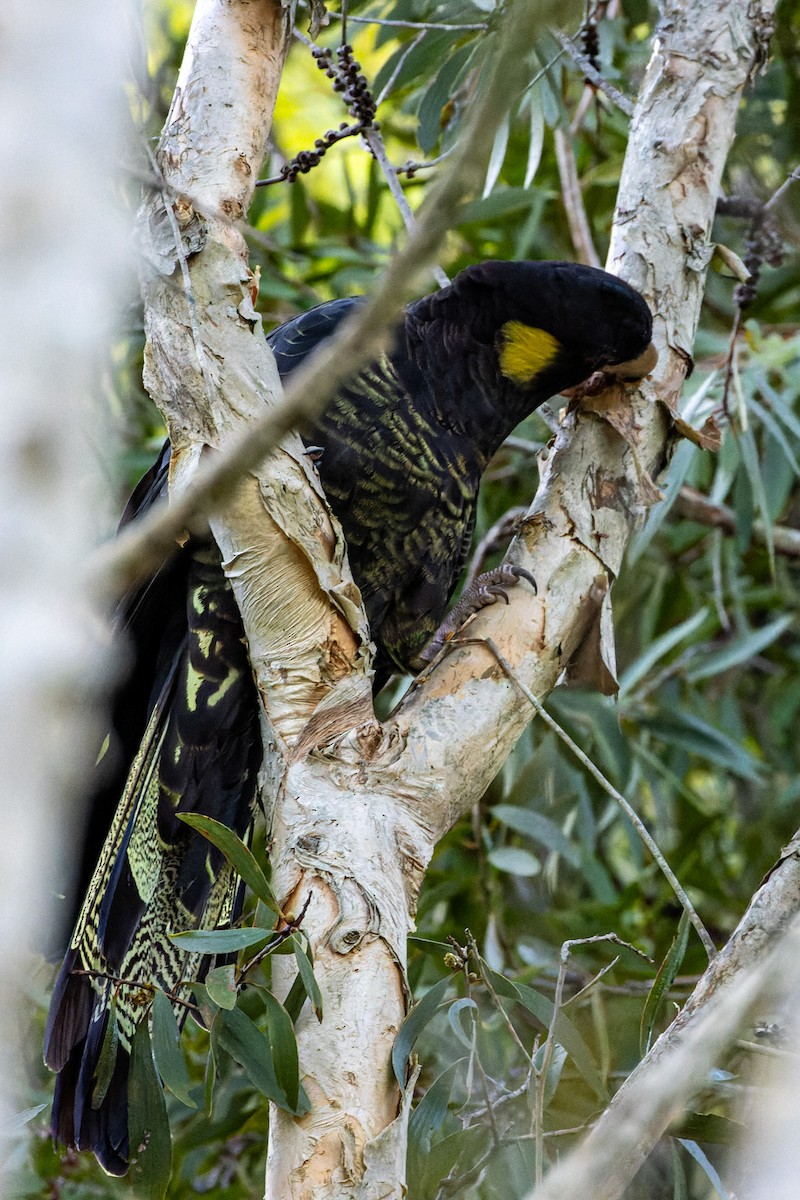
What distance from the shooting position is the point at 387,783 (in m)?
1.15

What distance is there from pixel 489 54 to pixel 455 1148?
50.7 inches

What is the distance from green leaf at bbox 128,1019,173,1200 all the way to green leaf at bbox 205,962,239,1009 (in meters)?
0.16

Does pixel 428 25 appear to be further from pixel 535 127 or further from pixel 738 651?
pixel 738 651

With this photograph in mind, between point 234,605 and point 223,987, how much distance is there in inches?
20.5

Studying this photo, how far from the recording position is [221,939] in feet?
3.44

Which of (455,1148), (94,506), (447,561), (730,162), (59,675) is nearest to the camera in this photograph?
(59,675)

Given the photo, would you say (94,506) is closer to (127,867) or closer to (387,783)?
(387,783)

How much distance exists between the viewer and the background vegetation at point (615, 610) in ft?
5.59

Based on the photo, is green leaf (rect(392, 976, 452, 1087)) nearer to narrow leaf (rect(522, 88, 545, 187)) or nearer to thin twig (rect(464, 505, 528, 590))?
thin twig (rect(464, 505, 528, 590))

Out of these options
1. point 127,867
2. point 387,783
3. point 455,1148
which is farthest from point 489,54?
point 455,1148

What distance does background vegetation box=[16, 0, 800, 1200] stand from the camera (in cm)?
170

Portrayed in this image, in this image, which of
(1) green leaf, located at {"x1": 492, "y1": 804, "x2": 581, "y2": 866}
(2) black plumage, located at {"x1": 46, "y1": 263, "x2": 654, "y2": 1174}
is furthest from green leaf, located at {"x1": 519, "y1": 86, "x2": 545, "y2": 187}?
(1) green leaf, located at {"x1": 492, "y1": 804, "x2": 581, "y2": 866}

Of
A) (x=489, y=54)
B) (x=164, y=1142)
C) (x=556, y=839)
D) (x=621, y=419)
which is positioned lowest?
(x=556, y=839)

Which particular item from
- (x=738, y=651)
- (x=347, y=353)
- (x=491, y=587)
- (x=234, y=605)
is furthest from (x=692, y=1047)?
(x=738, y=651)
